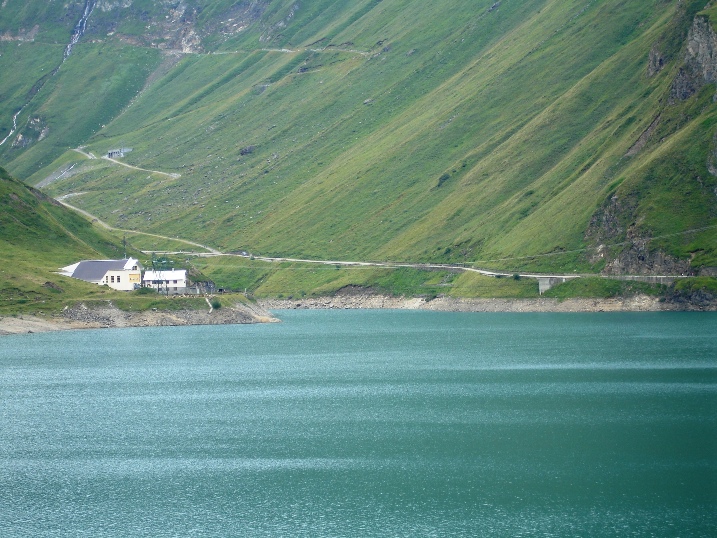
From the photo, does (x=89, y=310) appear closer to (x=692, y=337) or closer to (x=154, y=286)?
(x=154, y=286)

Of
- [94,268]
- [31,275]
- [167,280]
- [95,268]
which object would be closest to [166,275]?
[167,280]

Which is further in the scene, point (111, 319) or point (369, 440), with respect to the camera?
point (111, 319)

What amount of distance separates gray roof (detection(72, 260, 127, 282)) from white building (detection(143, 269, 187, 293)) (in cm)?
723

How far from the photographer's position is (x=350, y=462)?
71750mm

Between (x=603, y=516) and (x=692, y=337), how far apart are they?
79.5 metres

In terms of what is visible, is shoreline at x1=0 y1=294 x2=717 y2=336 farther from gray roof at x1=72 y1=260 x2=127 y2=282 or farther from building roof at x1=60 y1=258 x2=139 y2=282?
building roof at x1=60 y1=258 x2=139 y2=282

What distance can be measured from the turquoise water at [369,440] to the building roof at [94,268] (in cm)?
4958

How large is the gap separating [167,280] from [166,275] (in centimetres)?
138

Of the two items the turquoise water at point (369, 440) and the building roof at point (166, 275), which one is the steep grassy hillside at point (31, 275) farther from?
the turquoise water at point (369, 440)

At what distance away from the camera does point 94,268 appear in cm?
18762

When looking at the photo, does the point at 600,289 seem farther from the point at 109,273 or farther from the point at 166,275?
the point at 109,273

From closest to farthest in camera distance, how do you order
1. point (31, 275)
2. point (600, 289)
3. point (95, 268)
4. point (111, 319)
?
1. point (111, 319)
2. point (31, 275)
3. point (600, 289)
4. point (95, 268)

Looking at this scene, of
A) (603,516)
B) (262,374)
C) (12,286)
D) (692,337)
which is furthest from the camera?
(12,286)

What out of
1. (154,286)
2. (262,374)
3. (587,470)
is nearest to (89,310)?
(154,286)
